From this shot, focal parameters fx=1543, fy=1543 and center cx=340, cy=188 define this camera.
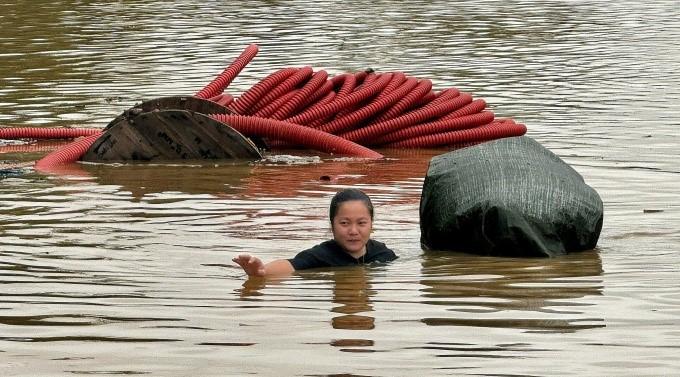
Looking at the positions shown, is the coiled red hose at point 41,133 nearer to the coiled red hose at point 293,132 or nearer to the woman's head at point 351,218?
the coiled red hose at point 293,132

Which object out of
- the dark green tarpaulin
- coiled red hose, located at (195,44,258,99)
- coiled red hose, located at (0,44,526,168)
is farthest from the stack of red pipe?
the dark green tarpaulin

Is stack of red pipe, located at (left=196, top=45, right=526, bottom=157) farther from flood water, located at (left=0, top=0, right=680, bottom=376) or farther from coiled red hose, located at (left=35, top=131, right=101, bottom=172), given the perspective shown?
coiled red hose, located at (left=35, top=131, right=101, bottom=172)

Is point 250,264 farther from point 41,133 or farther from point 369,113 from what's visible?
point 41,133

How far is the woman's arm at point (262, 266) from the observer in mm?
7289

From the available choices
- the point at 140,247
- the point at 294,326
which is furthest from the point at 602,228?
the point at 294,326

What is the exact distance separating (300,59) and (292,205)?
1019 centimetres

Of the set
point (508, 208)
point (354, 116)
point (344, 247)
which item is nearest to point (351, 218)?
point (344, 247)

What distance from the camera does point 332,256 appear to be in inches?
309

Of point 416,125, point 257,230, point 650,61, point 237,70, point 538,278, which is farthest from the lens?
point 650,61

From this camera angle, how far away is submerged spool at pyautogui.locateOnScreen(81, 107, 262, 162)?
12234 mm

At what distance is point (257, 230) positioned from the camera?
9.21 m

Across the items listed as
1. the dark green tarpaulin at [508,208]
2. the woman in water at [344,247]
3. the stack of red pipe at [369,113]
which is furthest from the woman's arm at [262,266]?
the stack of red pipe at [369,113]

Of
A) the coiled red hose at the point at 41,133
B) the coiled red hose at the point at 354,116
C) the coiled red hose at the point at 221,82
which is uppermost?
the coiled red hose at the point at 221,82

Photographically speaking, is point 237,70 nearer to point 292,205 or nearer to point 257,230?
point 292,205
